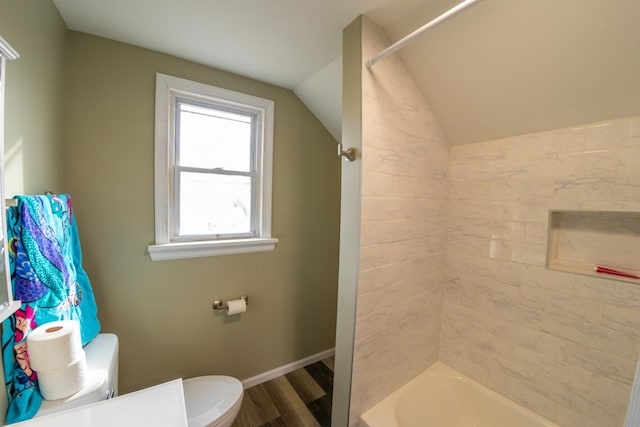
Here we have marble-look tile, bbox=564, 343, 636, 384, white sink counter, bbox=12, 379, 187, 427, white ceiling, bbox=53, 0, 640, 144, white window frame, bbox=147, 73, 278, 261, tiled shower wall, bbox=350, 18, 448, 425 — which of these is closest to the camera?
white sink counter, bbox=12, 379, 187, 427

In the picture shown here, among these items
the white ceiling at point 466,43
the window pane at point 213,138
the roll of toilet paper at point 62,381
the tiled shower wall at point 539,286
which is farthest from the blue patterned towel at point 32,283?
the tiled shower wall at point 539,286

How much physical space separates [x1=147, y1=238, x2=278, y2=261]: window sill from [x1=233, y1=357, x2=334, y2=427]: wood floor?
109 centimetres

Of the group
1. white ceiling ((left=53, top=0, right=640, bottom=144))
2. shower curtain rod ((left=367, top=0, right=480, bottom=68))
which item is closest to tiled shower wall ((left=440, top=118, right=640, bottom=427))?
white ceiling ((left=53, top=0, right=640, bottom=144))

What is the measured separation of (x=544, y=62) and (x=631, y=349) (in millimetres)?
1337

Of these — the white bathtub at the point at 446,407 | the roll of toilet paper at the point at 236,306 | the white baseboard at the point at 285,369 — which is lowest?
the white baseboard at the point at 285,369

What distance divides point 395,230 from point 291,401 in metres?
1.49

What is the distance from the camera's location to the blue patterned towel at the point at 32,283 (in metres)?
0.70

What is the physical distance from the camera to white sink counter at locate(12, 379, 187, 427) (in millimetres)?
628

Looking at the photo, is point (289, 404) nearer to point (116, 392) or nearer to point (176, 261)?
point (116, 392)

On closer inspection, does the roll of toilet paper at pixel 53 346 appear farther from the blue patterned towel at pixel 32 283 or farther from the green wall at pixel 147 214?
the green wall at pixel 147 214

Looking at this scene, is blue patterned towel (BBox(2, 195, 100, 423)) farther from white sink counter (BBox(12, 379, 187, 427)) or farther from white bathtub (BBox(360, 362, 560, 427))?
white bathtub (BBox(360, 362, 560, 427))

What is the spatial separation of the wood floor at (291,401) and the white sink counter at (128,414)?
114 cm

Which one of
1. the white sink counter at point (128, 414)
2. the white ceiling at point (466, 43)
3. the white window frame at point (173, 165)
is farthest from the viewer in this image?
the white window frame at point (173, 165)

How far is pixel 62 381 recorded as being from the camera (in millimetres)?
758
